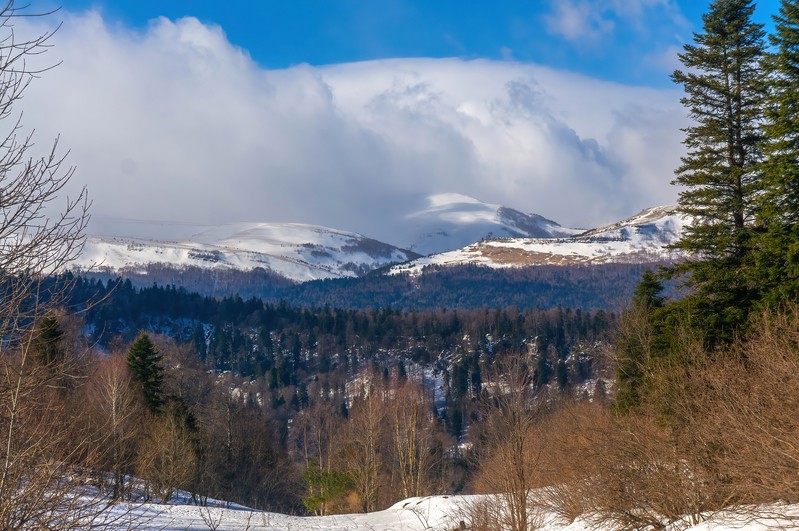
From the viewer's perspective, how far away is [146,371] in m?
52.5

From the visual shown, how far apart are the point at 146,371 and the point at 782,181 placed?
43.3m

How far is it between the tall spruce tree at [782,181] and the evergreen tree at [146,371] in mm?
40754

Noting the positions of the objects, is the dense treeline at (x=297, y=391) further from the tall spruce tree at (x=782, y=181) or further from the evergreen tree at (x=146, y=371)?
the tall spruce tree at (x=782, y=181)

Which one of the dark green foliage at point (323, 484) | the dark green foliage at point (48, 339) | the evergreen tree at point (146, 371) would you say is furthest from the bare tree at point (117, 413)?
the dark green foliage at point (323, 484)

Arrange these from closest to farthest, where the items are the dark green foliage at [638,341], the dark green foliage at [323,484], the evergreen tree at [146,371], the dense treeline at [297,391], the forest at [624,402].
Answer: the forest at [624,402], the dark green foliage at [638,341], the dense treeline at [297,391], the dark green foliage at [323,484], the evergreen tree at [146,371]

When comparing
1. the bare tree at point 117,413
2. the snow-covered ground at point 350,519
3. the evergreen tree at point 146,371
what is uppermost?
the evergreen tree at point 146,371

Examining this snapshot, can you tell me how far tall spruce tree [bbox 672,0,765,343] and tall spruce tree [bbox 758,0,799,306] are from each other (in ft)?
6.03

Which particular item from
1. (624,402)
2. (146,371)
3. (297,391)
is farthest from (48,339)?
(297,391)

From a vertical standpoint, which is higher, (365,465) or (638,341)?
(638,341)

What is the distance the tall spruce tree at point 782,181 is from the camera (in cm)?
2664

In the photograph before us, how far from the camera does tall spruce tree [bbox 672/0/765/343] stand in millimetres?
31109

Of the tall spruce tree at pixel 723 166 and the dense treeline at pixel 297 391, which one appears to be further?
the dense treeline at pixel 297 391

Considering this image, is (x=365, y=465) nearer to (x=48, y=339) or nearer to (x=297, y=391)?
(x=48, y=339)

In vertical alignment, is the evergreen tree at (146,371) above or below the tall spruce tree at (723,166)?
below
